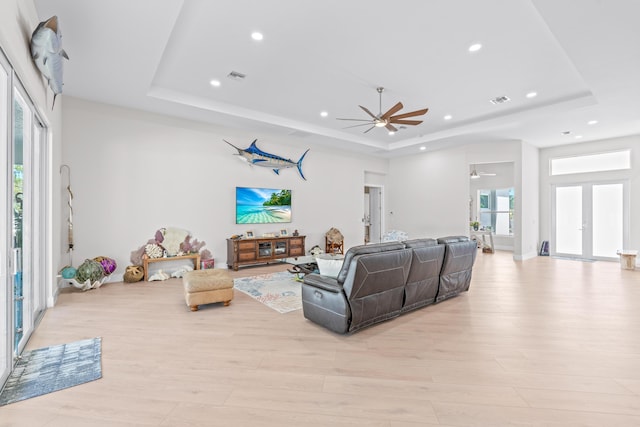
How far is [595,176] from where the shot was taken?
7.78m

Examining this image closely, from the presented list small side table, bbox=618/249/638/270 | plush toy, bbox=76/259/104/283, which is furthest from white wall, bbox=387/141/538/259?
plush toy, bbox=76/259/104/283

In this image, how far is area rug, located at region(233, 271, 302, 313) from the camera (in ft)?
13.1

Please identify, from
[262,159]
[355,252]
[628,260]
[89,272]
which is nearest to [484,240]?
[628,260]

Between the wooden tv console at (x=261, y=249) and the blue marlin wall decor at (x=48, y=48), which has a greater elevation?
the blue marlin wall decor at (x=48, y=48)

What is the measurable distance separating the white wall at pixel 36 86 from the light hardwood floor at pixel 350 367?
799 mm

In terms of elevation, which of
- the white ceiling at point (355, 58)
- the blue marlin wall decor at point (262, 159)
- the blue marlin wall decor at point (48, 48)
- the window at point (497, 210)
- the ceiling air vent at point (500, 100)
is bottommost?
the window at point (497, 210)

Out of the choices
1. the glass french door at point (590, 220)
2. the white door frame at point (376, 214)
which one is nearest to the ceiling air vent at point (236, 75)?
the white door frame at point (376, 214)

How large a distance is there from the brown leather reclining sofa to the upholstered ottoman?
3.78 feet

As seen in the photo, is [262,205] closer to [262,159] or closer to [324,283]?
[262,159]

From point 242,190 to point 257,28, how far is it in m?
3.85

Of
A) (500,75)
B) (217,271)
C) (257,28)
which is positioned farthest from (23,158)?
(500,75)

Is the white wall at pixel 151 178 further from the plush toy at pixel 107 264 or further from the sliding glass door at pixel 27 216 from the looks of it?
the sliding glass door at pixel 27 216

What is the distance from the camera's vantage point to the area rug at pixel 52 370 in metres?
2.09

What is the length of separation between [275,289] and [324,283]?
5.93 feet
